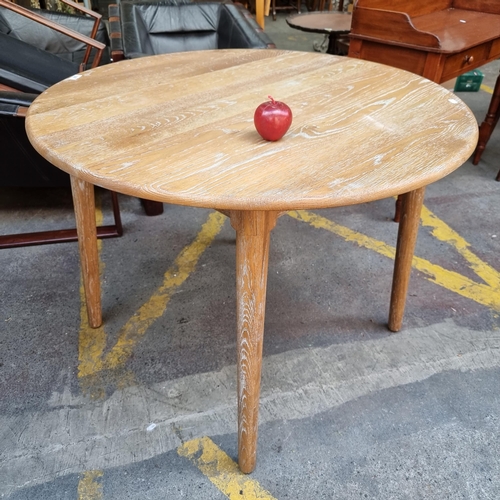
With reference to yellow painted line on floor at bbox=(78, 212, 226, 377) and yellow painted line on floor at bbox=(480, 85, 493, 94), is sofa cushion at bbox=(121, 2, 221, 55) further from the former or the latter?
yellow painted line on floor at bbox=(480, 85, 493, 94)

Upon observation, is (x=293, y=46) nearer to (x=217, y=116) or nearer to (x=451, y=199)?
(x=451, y=199)

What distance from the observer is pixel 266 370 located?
136 cm

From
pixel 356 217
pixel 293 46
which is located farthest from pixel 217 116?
pixel 293 46

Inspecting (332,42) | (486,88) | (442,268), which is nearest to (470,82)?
(486,88)

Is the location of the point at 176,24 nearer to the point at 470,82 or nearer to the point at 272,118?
the point at 470,82

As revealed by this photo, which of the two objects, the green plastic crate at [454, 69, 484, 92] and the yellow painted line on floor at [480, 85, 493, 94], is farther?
the yellow painted line on floor at [480, 85, 493, 94]

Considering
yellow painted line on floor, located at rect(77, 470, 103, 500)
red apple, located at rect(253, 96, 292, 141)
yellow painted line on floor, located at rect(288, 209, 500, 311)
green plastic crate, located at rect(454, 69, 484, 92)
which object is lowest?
yellow painted line on floor, located at rect(77, 470, 103, 500)

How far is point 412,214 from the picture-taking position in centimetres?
123

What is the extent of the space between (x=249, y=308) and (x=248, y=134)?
0.37m

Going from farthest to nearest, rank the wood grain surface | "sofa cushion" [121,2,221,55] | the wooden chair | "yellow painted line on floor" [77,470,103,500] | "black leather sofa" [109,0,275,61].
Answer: "sofa cushion" [121,2,221,55] → "black leather sofa" [109,0,275,61] → the wooden chair → "yellow painted line on floor" [77,470,103,500] → the wood grain surface

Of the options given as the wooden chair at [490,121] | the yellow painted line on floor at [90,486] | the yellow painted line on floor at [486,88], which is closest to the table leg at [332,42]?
the yellow painted line on floor at [486,88]

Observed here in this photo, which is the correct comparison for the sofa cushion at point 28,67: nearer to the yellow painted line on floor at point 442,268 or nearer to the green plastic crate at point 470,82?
the yellow painted line on floor at point 442,268

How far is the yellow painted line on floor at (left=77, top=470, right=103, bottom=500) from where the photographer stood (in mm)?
1046

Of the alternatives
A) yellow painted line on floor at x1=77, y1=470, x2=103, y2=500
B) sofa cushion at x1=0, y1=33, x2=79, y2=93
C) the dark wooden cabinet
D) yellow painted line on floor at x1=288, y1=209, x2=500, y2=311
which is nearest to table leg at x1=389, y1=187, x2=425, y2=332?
yellow painted line on floor at x1=288, y1=209, x2=500, y2=311
